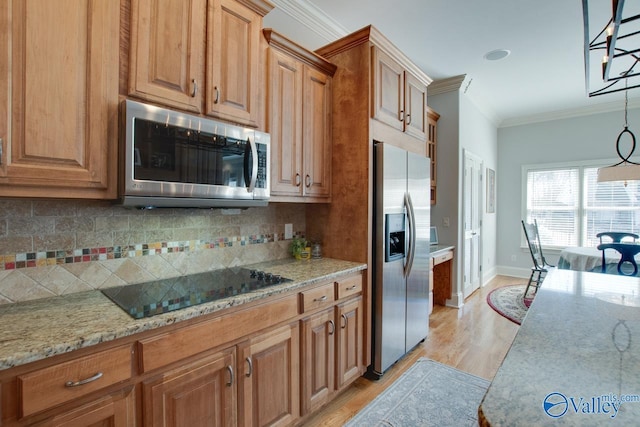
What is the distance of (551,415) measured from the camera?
56cm

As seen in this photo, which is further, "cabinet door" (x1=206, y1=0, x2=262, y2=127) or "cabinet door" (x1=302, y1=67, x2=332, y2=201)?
"cabinet door" (x1=302, y1=67, x2=332, y2=201)

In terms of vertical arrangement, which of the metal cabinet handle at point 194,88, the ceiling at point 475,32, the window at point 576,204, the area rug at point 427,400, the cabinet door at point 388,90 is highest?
the ceiling at point 475,32

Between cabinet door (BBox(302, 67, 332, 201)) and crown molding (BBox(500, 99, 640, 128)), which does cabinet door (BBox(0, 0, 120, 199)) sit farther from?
crown molding (BBox(500, 99, 640, 128))

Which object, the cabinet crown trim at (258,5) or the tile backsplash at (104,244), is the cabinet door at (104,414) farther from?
the cabinet crown trim at (258,5)

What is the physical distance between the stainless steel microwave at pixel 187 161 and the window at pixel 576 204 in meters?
5.86

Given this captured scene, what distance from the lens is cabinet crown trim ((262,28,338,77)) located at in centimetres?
199

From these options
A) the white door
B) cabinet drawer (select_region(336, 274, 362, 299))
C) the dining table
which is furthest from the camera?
the white door

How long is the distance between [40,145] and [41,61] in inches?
12.5

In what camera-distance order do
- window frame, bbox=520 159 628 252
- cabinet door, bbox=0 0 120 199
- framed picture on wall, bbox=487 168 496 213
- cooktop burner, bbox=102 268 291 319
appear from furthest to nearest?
1. framed picture on wall, bbox=487 168 496 213
2. window frame, bbox=520 159 628 252
3. cooktop burner, bbox=102 268 291 319
4. cabinet door, bbox=0 0 120 199

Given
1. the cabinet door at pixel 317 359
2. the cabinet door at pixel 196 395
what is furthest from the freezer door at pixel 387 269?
the cabinet door at pixel 196 395

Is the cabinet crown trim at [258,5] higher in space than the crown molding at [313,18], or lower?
lower

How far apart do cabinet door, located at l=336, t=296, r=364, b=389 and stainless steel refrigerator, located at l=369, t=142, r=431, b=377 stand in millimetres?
196

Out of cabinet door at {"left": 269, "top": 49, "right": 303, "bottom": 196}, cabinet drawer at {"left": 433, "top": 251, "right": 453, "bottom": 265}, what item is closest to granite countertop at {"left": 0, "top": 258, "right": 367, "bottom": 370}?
cabinet door at {"left": 269, "top": 49, "right": 303, "bottom": 196}

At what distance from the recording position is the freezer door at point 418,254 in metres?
2.67
